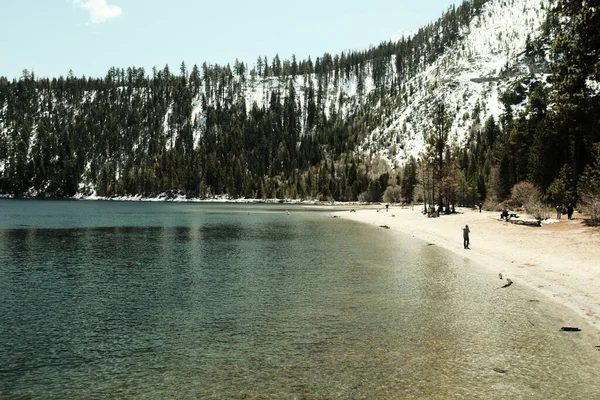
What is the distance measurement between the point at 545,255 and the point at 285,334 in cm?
2580

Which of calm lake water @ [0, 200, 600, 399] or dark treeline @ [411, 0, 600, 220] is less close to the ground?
dark treeline @ [411, 0, 600, 220]

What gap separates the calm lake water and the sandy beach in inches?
57.5

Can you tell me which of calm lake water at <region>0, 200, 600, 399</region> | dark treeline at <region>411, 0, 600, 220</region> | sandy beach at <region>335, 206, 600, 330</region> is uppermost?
dark treeline at <region>411, 0, 600, 220</region>

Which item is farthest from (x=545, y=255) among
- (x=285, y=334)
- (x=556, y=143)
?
(x=556, y=143)

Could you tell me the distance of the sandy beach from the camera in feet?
74.3

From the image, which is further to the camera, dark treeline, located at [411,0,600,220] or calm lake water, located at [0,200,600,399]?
dark treeline, located at [411,0,600,220]

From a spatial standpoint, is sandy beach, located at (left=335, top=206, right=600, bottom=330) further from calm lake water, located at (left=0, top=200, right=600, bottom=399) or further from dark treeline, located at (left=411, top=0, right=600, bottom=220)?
dark treeline, located at (left=411, top=0, right=600, bottom=220)

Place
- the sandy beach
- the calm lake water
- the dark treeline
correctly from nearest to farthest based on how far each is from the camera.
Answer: the calm lake water < the sandy beach < the dark treeline

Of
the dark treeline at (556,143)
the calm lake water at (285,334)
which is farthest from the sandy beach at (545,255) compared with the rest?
the dark treeline at (556,143)

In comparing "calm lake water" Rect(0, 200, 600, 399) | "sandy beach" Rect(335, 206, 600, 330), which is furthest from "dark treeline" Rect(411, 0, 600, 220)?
"calm lake water" Rect(0, 200, 600, 399)

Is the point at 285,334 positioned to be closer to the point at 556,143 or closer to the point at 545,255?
the point at 545,255

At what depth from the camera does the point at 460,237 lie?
5138 centimetres

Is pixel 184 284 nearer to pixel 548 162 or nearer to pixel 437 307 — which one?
pixel 437 307

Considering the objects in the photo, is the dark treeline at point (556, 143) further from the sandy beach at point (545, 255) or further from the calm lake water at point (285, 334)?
the calm lake water at point (285, 334)
